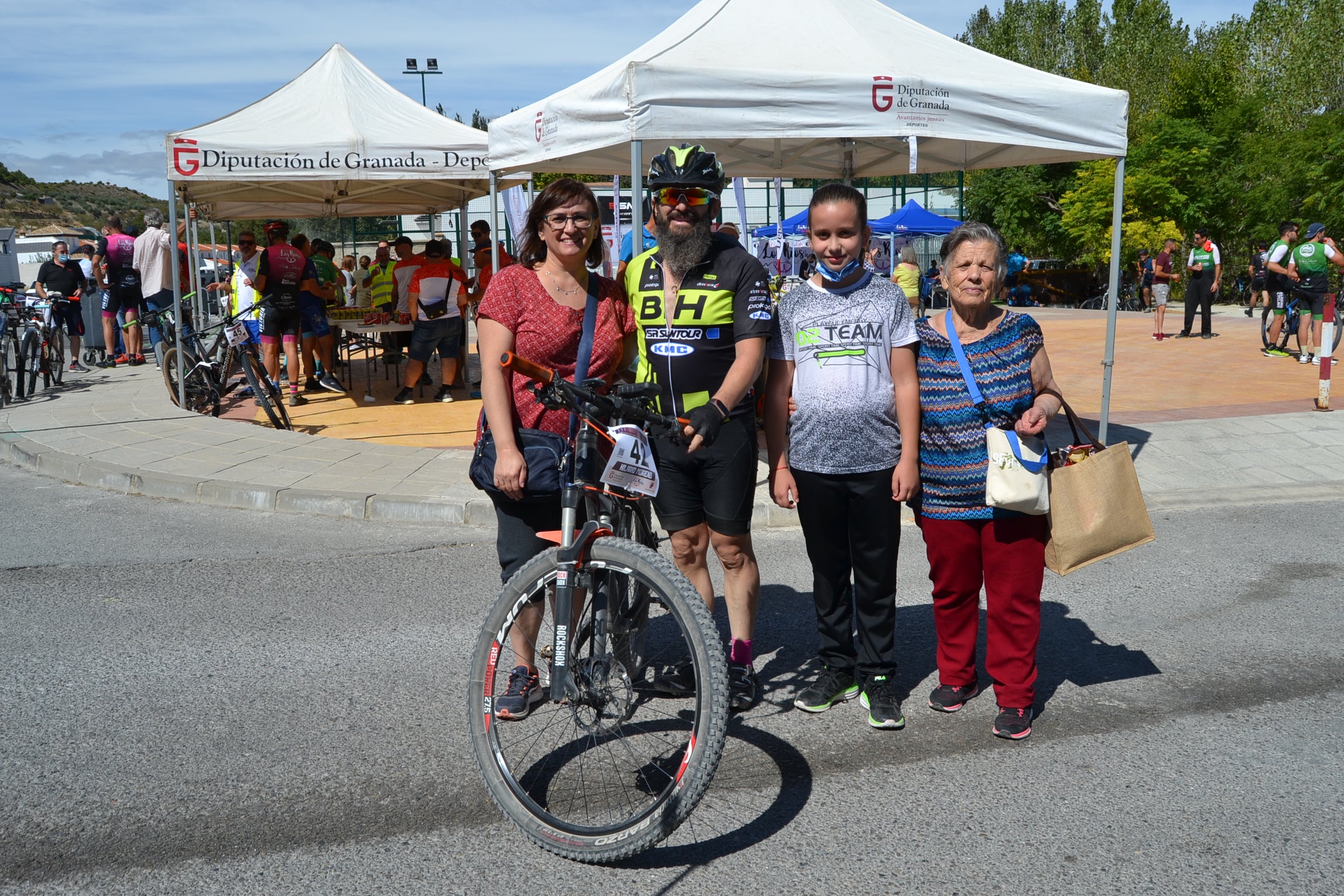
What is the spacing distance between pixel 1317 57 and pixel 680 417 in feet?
164

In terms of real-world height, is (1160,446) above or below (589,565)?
below

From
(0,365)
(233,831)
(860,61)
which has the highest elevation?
(860,61)

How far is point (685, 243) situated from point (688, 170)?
9.2 inches

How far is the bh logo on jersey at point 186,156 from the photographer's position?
33.1 feet

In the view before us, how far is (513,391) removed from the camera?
11.2 ft

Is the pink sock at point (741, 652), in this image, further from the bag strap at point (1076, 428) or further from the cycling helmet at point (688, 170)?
the cycling helmet at point (688, 170)

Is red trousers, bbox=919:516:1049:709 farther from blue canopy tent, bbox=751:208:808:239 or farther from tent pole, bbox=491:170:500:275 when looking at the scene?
blue canopy tent, bbox=751:208:808:239

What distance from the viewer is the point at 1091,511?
142 inches

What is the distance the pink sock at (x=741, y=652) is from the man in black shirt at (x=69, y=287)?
46.6 feet

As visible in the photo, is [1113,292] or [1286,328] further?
[1286,328]

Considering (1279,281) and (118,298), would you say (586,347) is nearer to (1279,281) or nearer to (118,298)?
(118,298)

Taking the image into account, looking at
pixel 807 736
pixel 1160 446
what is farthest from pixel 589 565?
pixel 1160 446

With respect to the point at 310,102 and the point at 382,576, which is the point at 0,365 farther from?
the point at 382,576

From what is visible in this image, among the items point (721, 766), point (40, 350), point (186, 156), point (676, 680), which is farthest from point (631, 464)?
point (40, 350)
